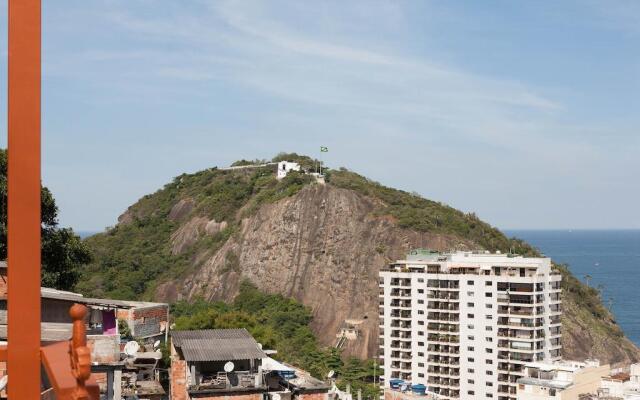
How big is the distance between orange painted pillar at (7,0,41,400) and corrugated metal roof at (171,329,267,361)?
14069mm

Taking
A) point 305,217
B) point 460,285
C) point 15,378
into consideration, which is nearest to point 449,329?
point 460,285

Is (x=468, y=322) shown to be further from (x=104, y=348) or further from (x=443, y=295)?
(x=104, y=348)

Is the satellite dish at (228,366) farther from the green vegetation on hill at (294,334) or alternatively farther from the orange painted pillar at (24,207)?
the green vegetation on hill at (294,334)

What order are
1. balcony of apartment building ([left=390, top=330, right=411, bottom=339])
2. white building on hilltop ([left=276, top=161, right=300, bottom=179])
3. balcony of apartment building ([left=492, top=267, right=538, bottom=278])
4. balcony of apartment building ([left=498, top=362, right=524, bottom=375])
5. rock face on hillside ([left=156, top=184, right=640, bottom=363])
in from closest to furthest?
balcony of apartment building ([left=498, top=362, right=524, bottom=375]) → balcony of apartment building ([left=492, top=267, right=538, bottom=278]) → balcony of apartment building ([left=390, top=330, right=411, bottom=339]) → rock face on hillside ([left=156, top=184, right=640, bottom=363]) → white building on hilltop ([left=276, top=161, right=300, bottom=179])

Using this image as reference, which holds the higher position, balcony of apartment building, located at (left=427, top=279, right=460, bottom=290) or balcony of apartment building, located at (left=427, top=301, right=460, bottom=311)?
balcony of apartment building, located at (left=427, top=279, right=460, bottom=290)

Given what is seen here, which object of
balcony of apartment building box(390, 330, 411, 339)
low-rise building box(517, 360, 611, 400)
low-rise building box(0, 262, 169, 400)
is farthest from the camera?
balcony of apartment building box(390, 330, 411, 339)

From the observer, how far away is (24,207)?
1.77m

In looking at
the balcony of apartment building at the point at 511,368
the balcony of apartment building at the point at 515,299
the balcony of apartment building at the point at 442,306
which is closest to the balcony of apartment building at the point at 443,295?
the balcony of apartment building at the point at 442,306

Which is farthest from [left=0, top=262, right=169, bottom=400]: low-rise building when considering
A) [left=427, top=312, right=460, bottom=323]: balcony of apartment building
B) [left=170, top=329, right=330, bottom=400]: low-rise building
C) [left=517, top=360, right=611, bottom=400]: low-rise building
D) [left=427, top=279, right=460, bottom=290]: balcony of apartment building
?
[left=427, top=312, right=460, bottom=323]: balcony of apartment building

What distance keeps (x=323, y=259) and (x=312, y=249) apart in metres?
1.76

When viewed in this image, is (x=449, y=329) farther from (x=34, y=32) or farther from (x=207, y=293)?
(x=34, y=32)

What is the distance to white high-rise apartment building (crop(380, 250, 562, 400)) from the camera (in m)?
46.9

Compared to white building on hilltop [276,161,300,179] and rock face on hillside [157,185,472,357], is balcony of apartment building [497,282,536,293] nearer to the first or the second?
rock face on hillside [157,185,472,357]

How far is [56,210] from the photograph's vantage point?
24609mm
